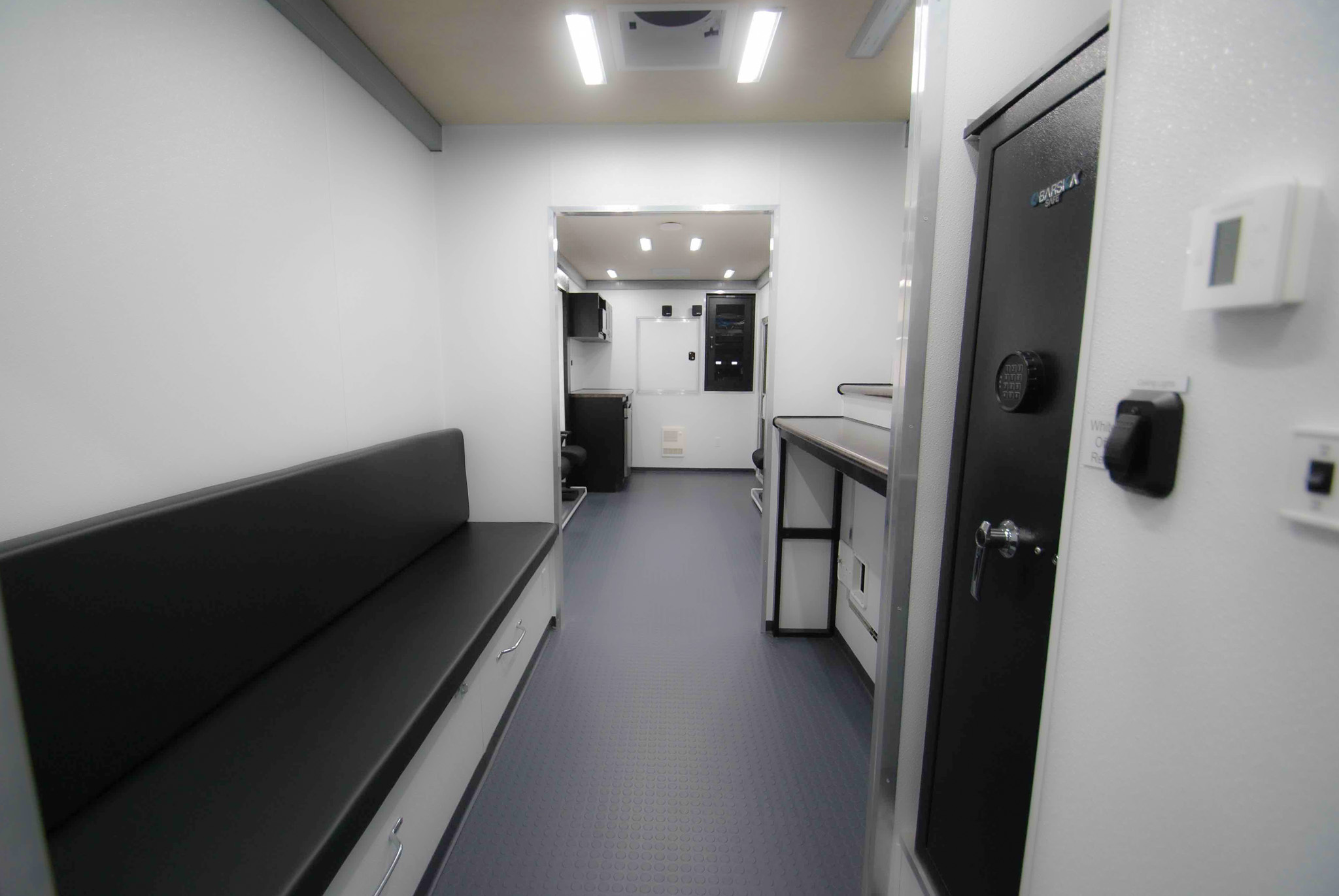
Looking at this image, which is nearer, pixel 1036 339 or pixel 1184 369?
pixel 1184 369

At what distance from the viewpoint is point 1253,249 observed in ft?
1.58

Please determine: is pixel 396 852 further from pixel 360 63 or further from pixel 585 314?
pixel 585 314

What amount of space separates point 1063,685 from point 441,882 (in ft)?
5.18

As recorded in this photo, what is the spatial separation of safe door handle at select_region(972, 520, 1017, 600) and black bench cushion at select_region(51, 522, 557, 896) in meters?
1.24

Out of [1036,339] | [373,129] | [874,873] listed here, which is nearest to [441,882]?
[874,873]

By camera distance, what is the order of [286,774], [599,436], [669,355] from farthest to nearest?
[669,355] < [599,436] < [286,774]

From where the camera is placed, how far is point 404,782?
3.91ft

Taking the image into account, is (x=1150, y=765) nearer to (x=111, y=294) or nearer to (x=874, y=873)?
(x=874, y=873)

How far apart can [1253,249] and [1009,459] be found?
49 centimetres

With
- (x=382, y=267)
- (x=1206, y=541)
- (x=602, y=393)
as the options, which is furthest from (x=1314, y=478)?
(x=602, y=393)

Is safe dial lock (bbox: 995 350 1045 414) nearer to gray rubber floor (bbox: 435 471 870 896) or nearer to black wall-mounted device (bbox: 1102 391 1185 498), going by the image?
black wall-mounted device (bbox: 1102 391 1185 498)

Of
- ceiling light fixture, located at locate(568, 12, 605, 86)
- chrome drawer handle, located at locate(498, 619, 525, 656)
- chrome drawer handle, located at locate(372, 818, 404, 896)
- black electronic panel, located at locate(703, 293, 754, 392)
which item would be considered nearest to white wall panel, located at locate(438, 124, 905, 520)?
ceiling light fixture, located at locate(568, 12, 605, 86)

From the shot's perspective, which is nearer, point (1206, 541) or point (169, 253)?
point (1206, 541)

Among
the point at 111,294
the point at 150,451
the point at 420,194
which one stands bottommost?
the point at 150,451
